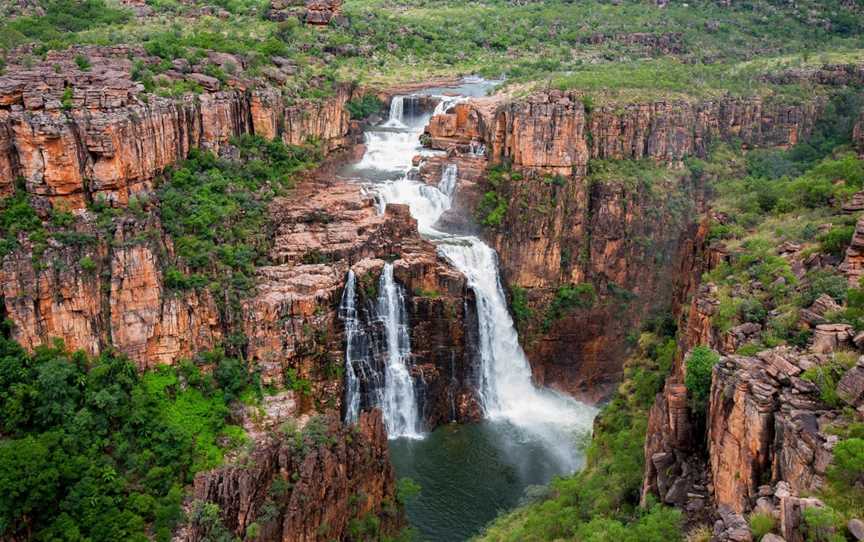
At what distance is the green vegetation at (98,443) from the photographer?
26672 millimetres

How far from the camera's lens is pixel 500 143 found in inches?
1919

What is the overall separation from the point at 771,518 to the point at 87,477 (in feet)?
75.4

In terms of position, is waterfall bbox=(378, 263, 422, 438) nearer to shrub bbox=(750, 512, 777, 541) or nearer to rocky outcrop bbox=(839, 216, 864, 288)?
rocky outcrop bbox=(839, 216, 864, 288)

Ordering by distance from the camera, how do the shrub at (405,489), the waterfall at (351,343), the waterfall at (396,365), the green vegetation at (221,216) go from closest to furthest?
1. the shrub at (405,489)
2. the green vegetation at (221,216)
3. the waterfall at (351,343)
4. the waterfall at (396,365)

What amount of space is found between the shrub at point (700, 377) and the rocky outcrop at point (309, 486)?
628 inches

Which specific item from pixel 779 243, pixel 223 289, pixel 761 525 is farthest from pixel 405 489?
pixel 761 525

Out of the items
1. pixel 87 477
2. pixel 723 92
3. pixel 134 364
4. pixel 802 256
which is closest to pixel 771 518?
A: pixel 802 256

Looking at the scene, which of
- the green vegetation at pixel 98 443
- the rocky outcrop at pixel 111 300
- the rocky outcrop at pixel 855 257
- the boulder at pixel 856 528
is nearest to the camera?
the boulder at pixel 856 528

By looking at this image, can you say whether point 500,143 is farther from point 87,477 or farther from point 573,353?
point 87,477

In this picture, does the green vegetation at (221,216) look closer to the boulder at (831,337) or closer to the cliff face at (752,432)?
the cliff face at (752,432)

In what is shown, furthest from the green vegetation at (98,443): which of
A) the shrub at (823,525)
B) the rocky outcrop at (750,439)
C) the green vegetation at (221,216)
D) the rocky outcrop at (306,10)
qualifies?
the rocky outcrop at (306,10)

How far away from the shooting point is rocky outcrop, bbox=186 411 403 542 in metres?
29.4

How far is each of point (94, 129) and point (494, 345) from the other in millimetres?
22774

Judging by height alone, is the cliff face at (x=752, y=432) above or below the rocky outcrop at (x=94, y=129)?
below
